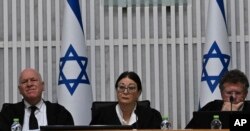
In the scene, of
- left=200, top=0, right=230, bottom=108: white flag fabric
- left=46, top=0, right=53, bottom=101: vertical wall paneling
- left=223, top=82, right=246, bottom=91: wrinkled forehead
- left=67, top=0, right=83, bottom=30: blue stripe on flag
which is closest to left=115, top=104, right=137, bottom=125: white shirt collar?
left=223, top=82, right=246, bottom=91: wrinkled forehead

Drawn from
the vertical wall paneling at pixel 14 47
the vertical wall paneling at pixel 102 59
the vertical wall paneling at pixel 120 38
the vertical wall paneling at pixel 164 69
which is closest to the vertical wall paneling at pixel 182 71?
the vertical wall paneling at pixel 164 69

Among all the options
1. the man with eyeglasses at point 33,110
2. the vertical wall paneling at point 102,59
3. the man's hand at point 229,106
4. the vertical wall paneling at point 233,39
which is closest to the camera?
the man's hand at point 229,106

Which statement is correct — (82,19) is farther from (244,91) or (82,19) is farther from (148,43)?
(244,91)

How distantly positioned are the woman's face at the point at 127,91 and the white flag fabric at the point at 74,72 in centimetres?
174

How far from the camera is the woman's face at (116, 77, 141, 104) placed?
6898 millimetres

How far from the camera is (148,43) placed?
31.1 feet

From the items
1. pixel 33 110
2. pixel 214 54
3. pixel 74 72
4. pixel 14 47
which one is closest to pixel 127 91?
pixel 33 110

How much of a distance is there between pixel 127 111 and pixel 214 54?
6.72ft

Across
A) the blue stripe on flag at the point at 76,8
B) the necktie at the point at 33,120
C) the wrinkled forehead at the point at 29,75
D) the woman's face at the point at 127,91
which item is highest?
the blue stripe on flag at the point at 76,8

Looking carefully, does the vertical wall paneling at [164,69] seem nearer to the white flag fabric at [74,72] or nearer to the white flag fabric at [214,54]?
the white flag fabric at [214,54]

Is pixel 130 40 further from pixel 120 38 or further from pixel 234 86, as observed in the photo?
pixel 234 86

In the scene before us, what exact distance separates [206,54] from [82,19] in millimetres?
1546

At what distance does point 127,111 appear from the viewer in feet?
22.7

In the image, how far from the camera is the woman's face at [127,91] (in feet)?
22.6
